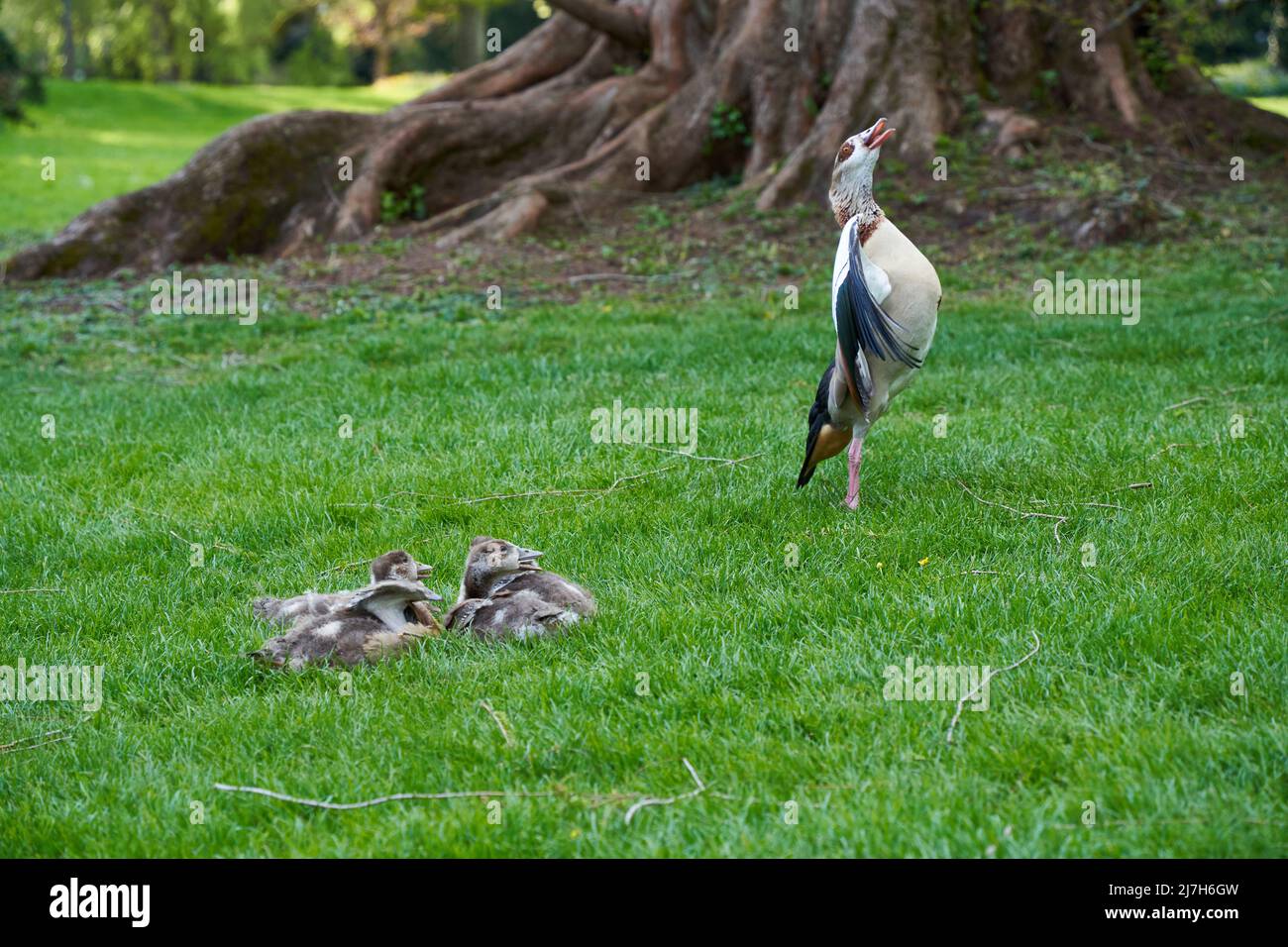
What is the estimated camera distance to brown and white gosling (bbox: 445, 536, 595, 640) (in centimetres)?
470

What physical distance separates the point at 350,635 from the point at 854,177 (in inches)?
116

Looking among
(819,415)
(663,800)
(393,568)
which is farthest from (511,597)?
(819,415)

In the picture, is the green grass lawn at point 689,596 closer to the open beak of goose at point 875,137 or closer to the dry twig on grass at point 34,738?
the dry twig on grass at point 34,738

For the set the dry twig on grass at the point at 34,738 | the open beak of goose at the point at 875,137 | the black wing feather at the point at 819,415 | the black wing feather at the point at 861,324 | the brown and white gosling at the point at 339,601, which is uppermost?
the open beak of goose at the point at 875,137

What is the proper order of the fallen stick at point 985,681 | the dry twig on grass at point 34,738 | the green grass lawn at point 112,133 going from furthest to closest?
the green grass lawn at point 112,133 < the dry twig on grass at point 34,738 < the fallen stick at point 985,681

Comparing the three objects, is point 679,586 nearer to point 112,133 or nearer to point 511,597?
point 511,597

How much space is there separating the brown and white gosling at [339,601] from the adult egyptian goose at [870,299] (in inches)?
81.4

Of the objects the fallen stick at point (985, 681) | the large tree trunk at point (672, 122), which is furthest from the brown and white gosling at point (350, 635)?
the large tree trunk at point (672, 122)

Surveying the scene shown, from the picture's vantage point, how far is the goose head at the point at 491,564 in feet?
15.9

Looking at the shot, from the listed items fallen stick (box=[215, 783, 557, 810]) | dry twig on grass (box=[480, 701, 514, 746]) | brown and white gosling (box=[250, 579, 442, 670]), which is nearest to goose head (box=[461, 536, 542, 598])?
brown and white gosling (box=[250, 579, 442, 670])

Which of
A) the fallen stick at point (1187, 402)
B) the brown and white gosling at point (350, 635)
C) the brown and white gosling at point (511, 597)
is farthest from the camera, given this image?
the fallen stick at point (1187, 402)

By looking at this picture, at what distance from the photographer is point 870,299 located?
5.59 meters

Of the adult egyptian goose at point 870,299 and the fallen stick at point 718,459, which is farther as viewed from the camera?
the fallen stick at point 718,459

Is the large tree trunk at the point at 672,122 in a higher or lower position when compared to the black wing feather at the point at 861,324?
higher
